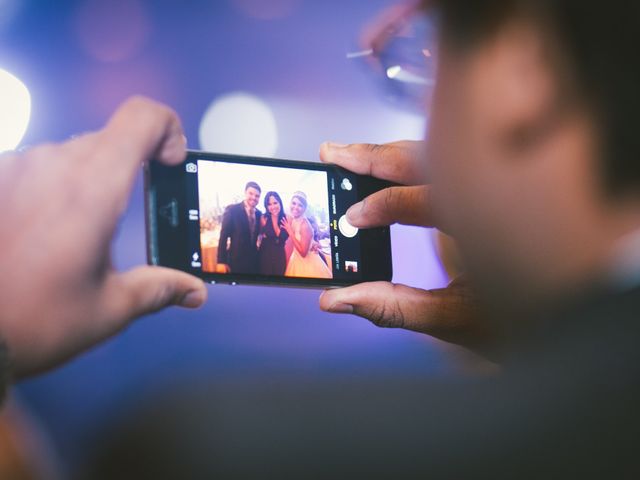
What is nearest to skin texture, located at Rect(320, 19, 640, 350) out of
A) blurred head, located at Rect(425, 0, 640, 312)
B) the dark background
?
blurred head, located at Rect(425, 0, 640, 312)

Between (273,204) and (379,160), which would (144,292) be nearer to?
(273,204)

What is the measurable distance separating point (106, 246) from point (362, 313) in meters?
0.41

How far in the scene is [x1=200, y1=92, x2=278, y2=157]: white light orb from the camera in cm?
135

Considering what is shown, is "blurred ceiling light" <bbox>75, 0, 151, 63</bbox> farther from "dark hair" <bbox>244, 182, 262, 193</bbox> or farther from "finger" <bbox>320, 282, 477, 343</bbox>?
"finger" <bbox>320, 282, 477, 343</bbox>

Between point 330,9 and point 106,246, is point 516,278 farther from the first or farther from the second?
point 330,9

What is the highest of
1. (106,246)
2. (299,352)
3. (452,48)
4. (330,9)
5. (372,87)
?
(330,9)

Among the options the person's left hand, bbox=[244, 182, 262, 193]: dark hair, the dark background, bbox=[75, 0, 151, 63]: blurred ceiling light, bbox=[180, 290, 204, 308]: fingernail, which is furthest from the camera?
bbox=[75, 0, 151, 63]: blurred ceiling light

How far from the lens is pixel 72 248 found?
0.68m

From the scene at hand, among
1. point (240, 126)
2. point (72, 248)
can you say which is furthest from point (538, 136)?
point (240, 126)

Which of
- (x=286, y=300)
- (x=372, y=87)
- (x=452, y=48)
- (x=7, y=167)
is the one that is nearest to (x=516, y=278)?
(x=452, y=48)

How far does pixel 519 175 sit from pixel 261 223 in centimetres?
47

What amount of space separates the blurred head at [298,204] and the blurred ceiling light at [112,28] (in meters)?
0.60

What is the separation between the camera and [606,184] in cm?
45

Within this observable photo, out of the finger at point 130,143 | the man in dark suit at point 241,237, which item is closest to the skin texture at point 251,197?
the man in dark suit at point 241,237
